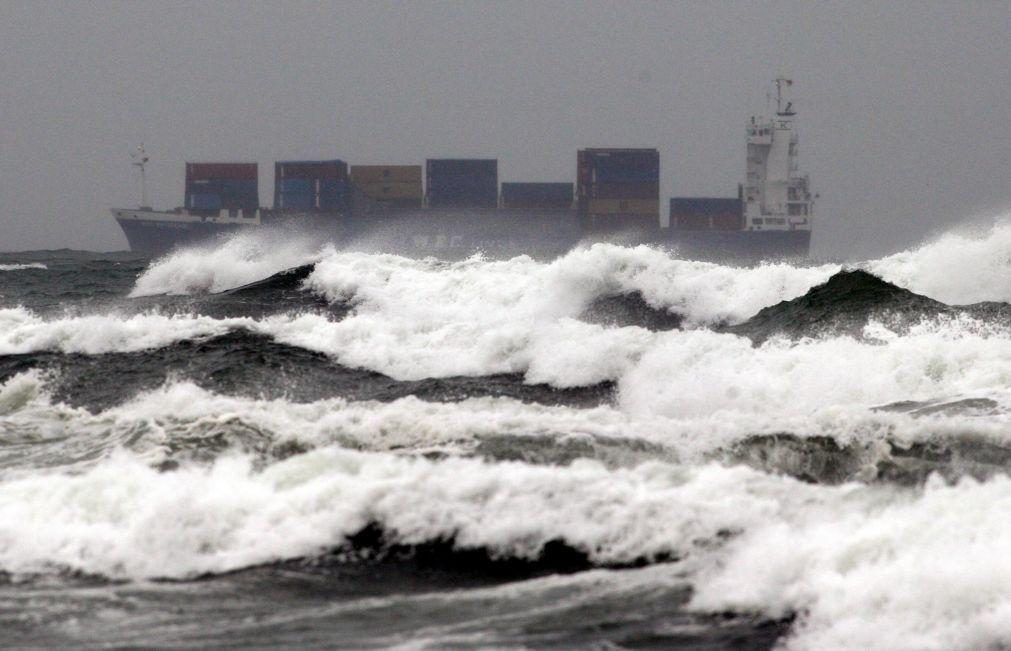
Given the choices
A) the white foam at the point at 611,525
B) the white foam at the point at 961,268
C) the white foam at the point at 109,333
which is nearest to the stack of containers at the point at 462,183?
the white foam at the point at 961,268

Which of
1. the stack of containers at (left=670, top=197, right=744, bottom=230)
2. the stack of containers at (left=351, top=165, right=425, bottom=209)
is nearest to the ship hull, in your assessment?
the stack of containers at (left=351, top=165, right=425, bottom=209)

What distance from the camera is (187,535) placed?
8.70 metres

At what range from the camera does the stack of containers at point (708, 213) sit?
100 m

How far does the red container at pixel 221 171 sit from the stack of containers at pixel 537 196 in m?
21.4

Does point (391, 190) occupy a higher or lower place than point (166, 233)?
higher

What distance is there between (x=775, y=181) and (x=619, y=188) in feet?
51.8

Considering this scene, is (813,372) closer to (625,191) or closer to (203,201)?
(625,191)

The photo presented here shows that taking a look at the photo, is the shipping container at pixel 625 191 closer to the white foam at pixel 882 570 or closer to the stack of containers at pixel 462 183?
the stack of containers at pixel 462 183

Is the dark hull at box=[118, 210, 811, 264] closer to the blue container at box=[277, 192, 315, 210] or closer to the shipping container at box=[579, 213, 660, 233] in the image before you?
the shipping container at box=[579, 213, 660, 233]

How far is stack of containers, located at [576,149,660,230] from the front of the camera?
99438 mm

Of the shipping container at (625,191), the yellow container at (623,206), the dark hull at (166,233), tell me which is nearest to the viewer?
the dark hull at (166,233)

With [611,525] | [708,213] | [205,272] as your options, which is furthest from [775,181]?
[611,525]

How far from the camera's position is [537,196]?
10012cm

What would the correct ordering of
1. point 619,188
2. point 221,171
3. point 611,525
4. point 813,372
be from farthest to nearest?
point 221,171 < point 619,188 < point 813,372 < point 611,525
